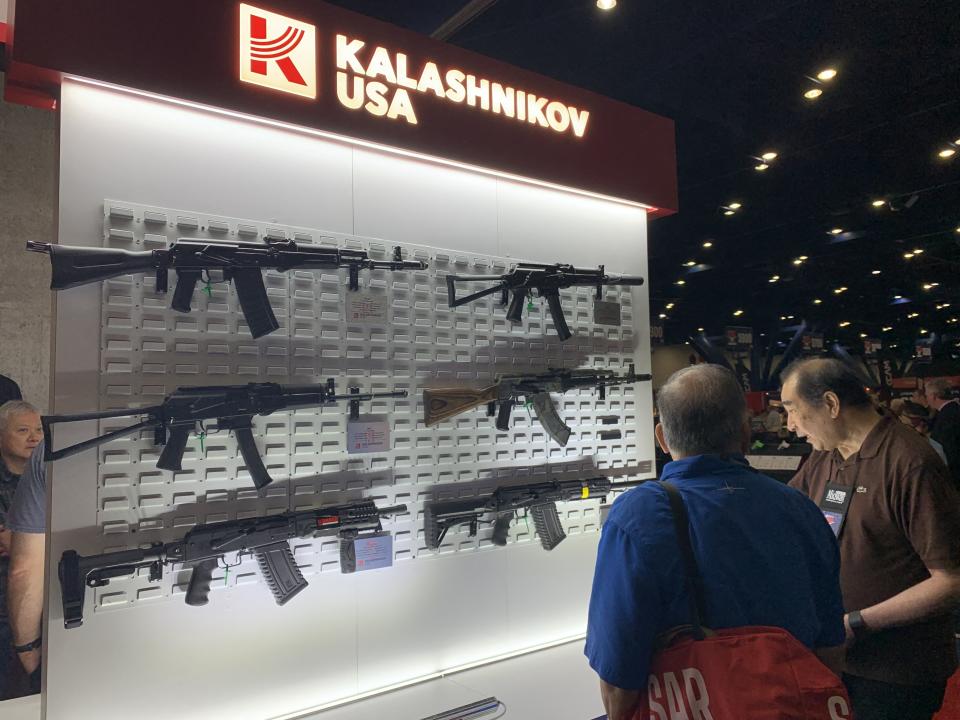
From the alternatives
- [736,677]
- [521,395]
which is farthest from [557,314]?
[736,677]

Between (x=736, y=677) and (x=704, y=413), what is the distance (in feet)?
1.87

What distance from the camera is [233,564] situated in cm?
229

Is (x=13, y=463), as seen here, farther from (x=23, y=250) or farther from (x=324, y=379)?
(x=324, y=379)

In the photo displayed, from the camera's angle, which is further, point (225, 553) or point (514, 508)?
point (514, 508)

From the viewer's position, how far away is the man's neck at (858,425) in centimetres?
214

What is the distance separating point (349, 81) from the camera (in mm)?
2547

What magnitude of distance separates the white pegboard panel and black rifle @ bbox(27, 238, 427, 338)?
0.09 metres

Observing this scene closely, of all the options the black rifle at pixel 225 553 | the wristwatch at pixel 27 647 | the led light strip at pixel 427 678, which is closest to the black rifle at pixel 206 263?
the black rifle at pixel 225 553

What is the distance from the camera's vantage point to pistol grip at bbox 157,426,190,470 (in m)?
2.14

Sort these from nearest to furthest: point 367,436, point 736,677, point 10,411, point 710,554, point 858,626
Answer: point 736,677, point 710,554, point 858,626, point 367,436, point 10,411

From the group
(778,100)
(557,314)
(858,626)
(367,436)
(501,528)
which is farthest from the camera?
(778,100)

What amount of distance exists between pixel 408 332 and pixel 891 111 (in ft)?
17.0

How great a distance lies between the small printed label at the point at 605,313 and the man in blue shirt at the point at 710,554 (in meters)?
1.95

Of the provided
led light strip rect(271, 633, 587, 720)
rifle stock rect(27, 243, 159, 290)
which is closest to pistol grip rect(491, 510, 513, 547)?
led light strip rect(271, 633, 587, 720)
